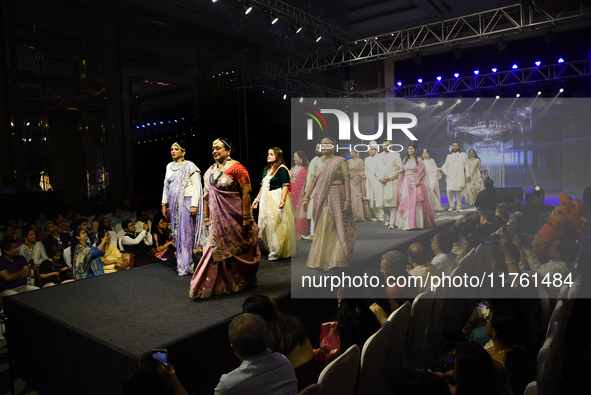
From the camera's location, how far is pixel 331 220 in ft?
13.2

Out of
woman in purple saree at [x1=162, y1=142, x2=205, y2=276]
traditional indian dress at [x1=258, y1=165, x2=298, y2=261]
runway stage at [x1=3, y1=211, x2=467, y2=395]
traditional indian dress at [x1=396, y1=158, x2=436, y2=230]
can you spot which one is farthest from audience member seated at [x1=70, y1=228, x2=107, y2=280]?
traditional indian dress at [x1=396, y1=158, x2=436, y2=230]

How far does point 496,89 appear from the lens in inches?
358

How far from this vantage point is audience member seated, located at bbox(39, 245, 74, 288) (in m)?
4.05

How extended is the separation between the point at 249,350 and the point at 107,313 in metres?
1.80

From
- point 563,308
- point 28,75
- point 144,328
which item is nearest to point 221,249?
point 144,328

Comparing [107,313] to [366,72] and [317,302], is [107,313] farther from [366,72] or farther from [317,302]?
[366,72]

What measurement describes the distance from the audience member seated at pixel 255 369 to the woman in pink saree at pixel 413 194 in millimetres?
4983

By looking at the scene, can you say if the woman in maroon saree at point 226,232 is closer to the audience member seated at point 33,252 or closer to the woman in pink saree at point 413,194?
the audience member seated at point 33,252

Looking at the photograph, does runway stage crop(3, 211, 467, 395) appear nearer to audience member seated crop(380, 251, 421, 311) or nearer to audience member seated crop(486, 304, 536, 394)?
audience member seated crop(380, 251, 421, 311)

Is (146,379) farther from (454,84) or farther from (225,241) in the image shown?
(454,84)

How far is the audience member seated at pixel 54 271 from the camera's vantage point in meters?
4.05

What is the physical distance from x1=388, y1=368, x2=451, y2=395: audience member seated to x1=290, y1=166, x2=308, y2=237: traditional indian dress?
4.47 meters

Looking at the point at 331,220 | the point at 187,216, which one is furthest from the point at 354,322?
the point at 187,216

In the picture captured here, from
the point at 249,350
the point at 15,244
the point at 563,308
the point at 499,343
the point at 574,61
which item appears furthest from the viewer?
the point at 574,61
